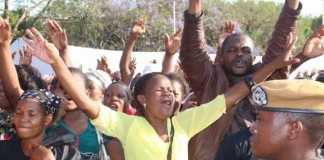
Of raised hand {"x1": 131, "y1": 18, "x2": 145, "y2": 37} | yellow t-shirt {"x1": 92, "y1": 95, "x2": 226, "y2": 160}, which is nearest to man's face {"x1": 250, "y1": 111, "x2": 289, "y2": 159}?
yellow t-shirt {"x1": 92, "y1": 95, "x2": 226, "y2": 160}

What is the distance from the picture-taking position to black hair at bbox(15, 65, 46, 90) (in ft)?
14.5

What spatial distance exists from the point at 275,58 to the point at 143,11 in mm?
32234

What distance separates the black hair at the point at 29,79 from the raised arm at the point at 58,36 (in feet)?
0.90

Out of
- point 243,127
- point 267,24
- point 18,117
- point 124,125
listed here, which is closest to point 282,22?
point 243,127

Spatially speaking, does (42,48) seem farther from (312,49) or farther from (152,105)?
(312,49)

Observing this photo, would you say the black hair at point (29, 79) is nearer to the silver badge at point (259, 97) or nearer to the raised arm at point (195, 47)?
the raised arm at point (195, 47)

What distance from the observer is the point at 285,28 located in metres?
4.30

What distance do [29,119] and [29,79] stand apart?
0.73m

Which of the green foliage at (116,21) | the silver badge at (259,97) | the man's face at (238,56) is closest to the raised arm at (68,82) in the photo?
the man's face at (238,56)

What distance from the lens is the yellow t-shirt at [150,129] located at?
3.78m

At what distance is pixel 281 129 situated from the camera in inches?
103

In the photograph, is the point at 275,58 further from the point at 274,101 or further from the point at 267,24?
the point at 267,24

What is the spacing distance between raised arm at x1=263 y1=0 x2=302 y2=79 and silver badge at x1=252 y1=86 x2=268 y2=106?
166 cm

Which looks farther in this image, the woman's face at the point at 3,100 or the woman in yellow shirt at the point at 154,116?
the woman's face at the point at 3,100
